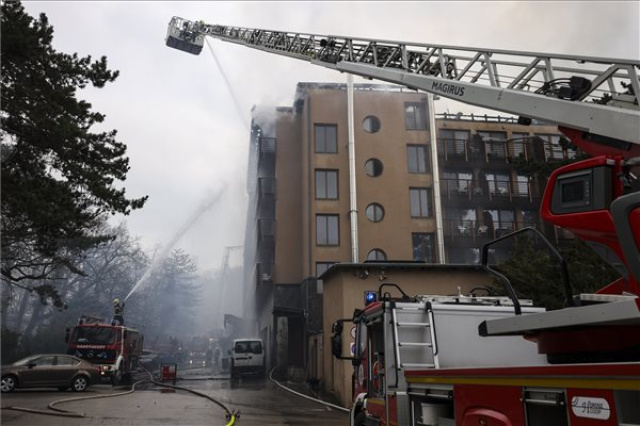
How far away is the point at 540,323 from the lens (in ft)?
11.0

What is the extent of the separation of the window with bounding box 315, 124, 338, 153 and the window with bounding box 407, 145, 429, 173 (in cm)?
462

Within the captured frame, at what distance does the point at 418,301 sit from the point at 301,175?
1022 inches

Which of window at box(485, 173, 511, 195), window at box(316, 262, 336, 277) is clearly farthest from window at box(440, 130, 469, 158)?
window at box(316, 262, 336, 277)

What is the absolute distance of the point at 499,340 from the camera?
19.6 feet

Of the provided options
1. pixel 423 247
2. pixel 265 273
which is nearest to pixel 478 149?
pixel 423 247

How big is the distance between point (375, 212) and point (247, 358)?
1108cm

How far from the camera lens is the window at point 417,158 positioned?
101 feet

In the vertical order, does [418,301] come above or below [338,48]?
below

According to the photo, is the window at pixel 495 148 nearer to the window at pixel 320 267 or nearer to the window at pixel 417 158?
the window at pixel 417 158

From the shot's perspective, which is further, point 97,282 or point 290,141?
point 97,282

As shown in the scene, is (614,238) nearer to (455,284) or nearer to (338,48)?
(338,48)

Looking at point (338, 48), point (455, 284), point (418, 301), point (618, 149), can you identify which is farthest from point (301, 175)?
point (618, 149)

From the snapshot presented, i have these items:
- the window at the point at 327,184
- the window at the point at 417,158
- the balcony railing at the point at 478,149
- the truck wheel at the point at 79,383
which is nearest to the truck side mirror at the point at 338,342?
the truck wheel at the point at 79,383

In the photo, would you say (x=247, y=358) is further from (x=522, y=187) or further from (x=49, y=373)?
(x=522, y=187)
